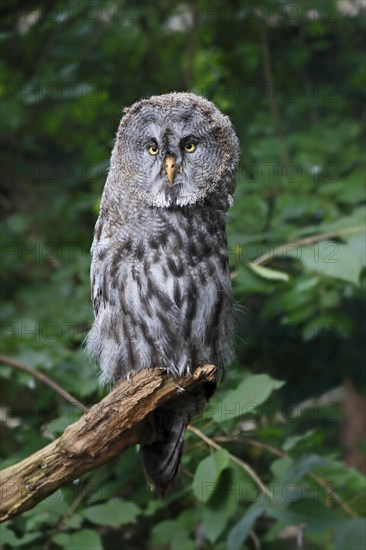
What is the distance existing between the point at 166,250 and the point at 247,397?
52cm

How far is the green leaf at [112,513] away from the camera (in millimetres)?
2865

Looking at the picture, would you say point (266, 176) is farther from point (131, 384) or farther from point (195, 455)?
point (131, 384)

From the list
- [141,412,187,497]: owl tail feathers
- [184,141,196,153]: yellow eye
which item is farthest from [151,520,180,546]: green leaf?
[184,141,196,153]: yellow eye

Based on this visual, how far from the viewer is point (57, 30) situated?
13.7ft

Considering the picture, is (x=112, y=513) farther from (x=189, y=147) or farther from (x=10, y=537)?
(x=189, y=147)

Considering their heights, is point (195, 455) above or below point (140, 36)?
below

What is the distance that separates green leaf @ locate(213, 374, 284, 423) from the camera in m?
2.67

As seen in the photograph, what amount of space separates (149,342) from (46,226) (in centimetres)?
177

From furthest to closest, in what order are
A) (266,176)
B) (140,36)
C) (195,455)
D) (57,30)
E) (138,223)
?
(140,36), (57,30), (266,176), (195,455), (138,223)

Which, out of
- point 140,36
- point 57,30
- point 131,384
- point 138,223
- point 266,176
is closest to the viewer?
point 131,384

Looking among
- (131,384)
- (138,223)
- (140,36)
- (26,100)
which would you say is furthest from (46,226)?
(131,384)

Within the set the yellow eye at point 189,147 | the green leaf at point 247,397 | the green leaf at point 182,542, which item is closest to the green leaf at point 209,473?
the green leaf at point 247,397

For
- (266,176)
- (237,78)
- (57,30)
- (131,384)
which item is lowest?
(131,384)

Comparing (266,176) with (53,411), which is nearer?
(53,411)
